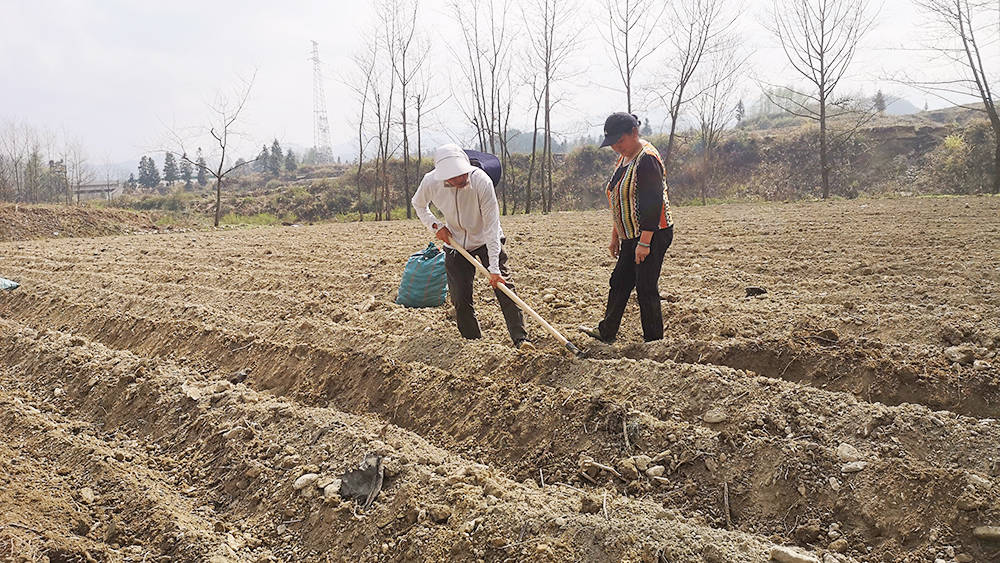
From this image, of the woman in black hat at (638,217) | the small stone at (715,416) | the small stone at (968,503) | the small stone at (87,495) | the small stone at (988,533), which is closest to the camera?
the small stone at (988,533)

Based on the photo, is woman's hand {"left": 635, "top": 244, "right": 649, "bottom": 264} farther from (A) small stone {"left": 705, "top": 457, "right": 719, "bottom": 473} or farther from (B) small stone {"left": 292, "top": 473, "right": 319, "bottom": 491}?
(B) small stone {"left": 292, "top": 473, "right": 319, "bottom": 491}

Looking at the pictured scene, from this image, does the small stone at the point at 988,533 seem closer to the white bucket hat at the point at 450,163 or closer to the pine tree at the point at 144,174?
the white bucket hat at the point at 450,163

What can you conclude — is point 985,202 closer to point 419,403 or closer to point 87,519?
point 419,403

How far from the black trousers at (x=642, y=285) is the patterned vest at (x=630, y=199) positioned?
7 cm

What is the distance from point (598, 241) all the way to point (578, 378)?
22.5ft

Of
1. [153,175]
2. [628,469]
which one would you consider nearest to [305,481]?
[628,469]

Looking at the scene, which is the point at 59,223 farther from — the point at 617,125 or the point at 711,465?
the point at 711,465

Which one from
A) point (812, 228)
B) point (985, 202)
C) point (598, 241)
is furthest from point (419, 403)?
point (985, 202)

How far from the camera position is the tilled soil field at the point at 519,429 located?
8.48 ft

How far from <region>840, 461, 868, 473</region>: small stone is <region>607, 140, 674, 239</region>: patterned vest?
5.95 ft

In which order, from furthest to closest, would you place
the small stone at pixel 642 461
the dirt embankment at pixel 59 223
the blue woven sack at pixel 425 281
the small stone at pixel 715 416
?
the dirt embankment at pixel 59 223 → the blue woven sack at pixel 425 281 → the small stone at pixel 715 416 → the small stone at pixel 642 461

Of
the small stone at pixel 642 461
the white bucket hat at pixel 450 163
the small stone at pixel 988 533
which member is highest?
the white bucket hat at pixel 450 163

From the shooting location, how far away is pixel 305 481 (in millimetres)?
3104

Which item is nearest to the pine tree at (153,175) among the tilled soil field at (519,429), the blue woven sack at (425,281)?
the tilled soil field at (519,429)
